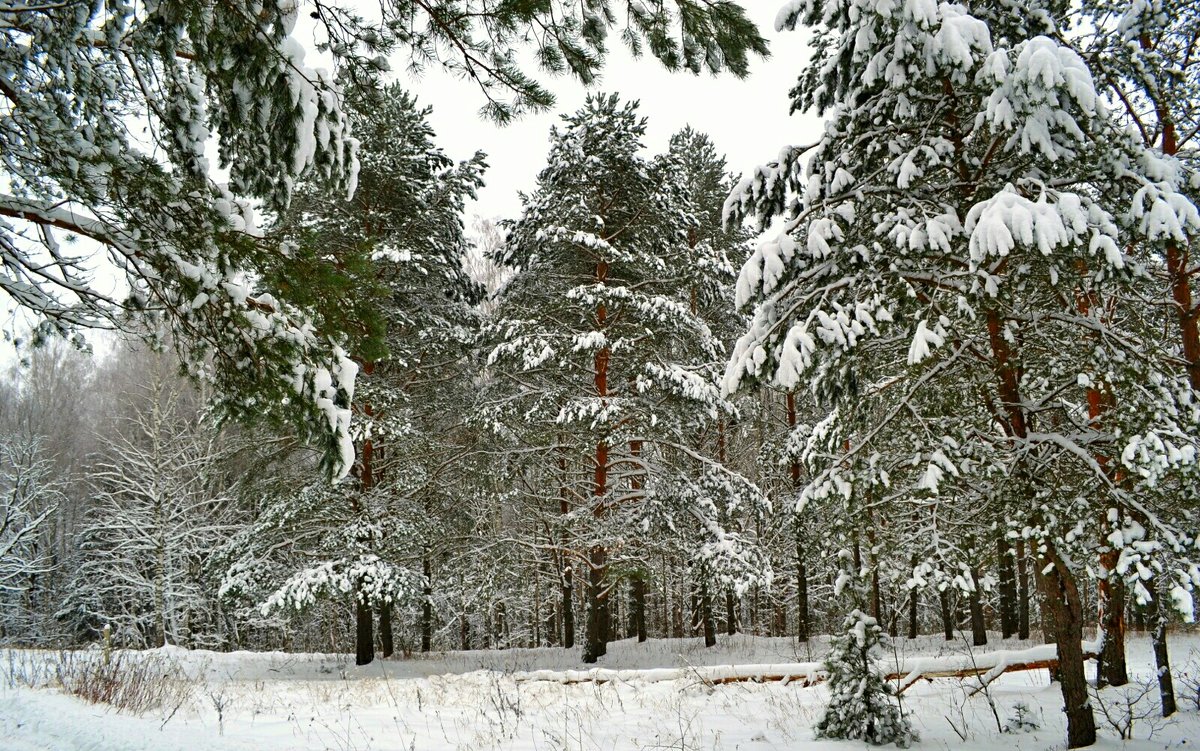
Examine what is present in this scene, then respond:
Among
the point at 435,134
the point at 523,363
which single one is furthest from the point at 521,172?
the point at 523,363

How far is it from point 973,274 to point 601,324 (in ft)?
28.7

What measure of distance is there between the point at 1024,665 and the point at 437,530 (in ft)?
32.8

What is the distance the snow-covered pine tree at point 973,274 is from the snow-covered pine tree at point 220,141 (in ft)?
6.67

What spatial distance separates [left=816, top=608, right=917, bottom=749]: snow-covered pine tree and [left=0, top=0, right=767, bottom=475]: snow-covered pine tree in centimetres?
433

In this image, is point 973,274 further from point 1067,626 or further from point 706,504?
point 706,504

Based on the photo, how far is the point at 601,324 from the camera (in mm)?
12797

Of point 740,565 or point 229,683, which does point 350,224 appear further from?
point 740,565

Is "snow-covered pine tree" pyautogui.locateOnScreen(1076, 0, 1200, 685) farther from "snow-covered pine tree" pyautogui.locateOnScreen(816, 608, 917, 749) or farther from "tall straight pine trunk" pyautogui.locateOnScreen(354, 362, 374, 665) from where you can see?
"tall straight pine trunk" pyautogui.locateOnScreen(354, 362, 374, 665)

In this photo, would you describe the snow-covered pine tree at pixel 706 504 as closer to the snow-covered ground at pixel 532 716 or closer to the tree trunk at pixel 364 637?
the snow-covered ground at pixel 532 716

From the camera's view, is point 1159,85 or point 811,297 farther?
point 1159,85

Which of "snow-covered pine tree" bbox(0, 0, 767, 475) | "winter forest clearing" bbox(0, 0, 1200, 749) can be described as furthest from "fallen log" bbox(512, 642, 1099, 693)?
"snow-covered pine tree" bbox(0, 0, 767, 475)

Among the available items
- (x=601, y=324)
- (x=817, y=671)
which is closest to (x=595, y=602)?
(x=817, y=671)

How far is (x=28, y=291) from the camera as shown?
3.80 metres

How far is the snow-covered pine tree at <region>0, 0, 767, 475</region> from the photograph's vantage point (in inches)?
123
